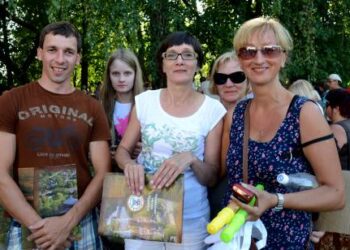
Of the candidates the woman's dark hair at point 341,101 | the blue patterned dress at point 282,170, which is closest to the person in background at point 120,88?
the blue patterned dress at point 282,170

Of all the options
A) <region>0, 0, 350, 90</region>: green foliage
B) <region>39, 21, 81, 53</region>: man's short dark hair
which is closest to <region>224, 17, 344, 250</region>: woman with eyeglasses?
<region>39, 21, 81, 53</region>: man's short dark hair

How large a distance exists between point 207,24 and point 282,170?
22.3 feet

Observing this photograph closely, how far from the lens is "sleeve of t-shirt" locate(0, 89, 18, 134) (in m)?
2.30

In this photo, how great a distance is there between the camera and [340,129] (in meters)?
4.02

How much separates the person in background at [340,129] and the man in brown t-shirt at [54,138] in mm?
1331

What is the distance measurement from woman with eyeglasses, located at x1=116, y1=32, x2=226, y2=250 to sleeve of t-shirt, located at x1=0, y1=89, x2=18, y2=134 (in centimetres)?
57

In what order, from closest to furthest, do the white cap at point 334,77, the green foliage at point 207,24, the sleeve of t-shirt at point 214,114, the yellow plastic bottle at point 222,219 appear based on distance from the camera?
the yellow plastic bottle at point 222,219, the sleeve of t-shirt at point 214,114, the green foliage at point 207,24, the white cap at point 334,77

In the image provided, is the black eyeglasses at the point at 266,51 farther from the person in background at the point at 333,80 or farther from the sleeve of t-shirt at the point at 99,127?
the person in background at the point at 333,80

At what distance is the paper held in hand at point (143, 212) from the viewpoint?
2.06 meters

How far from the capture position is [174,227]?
2055 millimetres

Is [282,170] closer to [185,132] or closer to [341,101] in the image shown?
[185,132]

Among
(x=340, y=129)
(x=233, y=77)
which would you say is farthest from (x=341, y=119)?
(x=233, y=77)

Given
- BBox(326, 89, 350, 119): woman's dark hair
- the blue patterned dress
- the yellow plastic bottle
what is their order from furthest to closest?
BBox(326, 89, 350, 119): woman's dark hair < the blue patterned dress < the yellow plastic bottle

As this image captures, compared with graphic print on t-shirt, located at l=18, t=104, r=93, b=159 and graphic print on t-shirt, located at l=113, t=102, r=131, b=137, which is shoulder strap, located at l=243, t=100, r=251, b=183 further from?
graphic print on t-shirt, located at l=113, t=102, r=131, b=137
